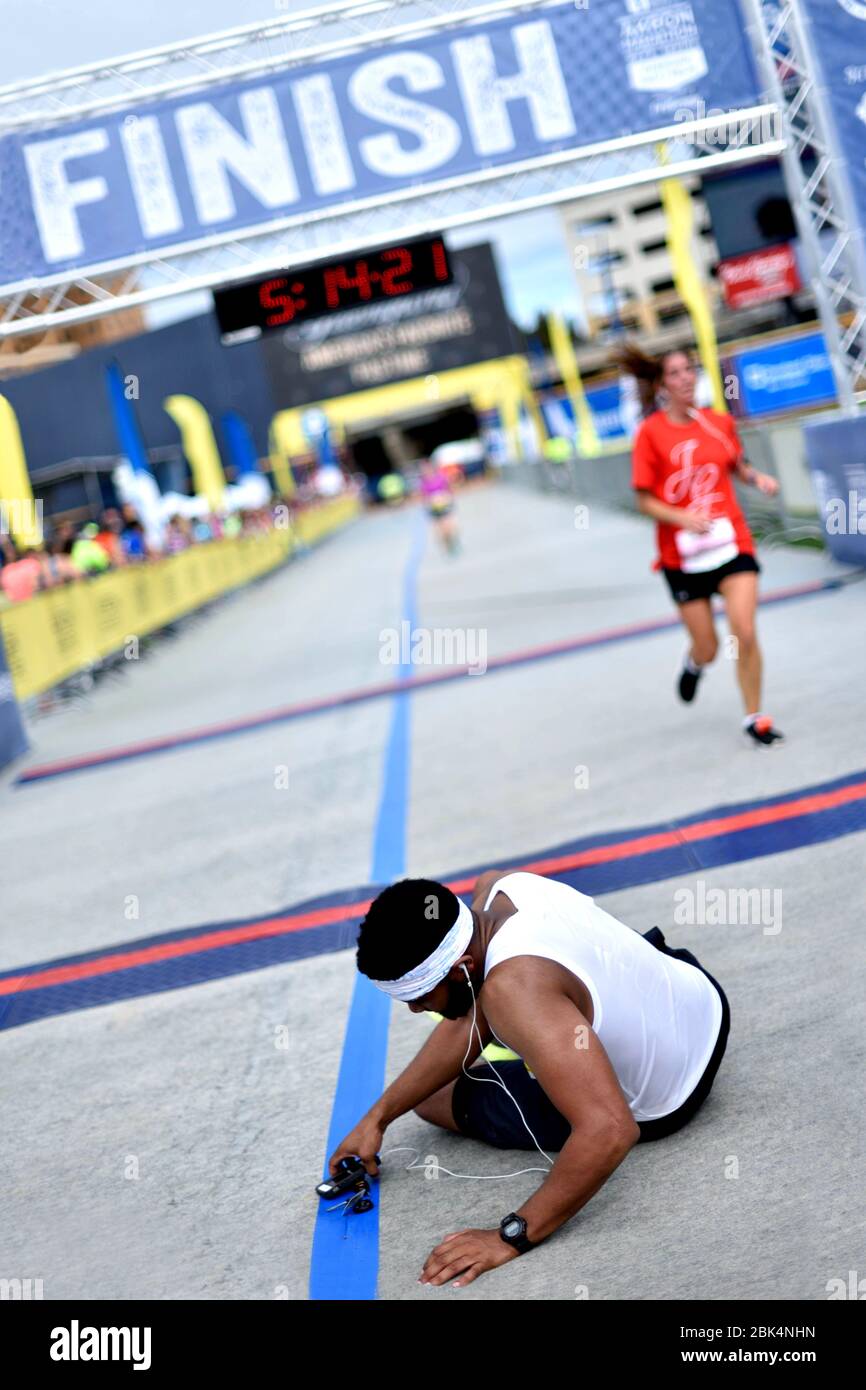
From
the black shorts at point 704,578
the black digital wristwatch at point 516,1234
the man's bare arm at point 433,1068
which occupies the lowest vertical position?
the black digital wristwatch at point 516,1234

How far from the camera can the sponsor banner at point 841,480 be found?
11.5 meters

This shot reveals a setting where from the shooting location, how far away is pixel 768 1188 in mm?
3346

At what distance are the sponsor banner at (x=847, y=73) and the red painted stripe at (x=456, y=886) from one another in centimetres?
653

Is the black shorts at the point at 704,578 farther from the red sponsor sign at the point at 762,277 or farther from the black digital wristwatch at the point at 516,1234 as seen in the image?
the red sponsor sign at the point at 762,277

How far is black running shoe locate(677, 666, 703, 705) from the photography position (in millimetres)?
8344

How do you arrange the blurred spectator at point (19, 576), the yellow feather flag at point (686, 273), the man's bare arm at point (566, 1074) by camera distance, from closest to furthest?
the man's bare arm at point (566, 1074)
the blurred spectator at point (19, 576)
the yellow feather flag at point (686, 273)

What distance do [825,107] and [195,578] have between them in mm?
17771

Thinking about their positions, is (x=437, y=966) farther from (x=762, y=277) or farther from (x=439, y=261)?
(x=762, y=277)

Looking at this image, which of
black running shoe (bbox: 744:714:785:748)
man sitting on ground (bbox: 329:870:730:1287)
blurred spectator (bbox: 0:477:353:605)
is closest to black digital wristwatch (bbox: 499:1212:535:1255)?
man sitting on ground (bbox: 329:870:730:1287)

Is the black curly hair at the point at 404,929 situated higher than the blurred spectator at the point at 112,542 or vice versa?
the blurred spectator at the point at 112,542

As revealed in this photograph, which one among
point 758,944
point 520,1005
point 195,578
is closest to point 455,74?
point 758,944

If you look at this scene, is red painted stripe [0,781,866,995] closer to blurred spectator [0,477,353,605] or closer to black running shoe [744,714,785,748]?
black running shoe [744,714,785,748]

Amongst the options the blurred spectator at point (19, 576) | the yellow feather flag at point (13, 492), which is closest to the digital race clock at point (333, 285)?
the blurred spectator at point (19, 576)

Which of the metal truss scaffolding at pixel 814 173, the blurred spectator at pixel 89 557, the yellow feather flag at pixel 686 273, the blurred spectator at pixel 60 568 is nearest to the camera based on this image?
the metal truss scaffolding at pixel 814 173
